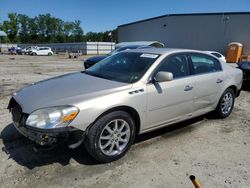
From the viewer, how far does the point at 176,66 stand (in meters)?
4.20

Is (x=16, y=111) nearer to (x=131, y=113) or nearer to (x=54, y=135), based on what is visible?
(x=54, y=135)

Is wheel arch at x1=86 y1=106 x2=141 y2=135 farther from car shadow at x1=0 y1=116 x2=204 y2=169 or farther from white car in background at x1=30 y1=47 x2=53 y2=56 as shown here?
white car in background at x1=30 y1=47 x2=53 y2=56

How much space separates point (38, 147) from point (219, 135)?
3135 millimetres

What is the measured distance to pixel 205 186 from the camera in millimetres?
2898

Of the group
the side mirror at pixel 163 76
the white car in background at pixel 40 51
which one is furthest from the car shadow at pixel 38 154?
the white car in background at pixel 40 51

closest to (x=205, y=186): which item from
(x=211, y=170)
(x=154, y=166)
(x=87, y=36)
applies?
(x=211, y=170)

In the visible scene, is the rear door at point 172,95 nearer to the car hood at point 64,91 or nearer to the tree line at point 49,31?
the car hood at point 64,91

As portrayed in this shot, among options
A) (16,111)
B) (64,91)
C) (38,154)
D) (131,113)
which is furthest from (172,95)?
(16,111)

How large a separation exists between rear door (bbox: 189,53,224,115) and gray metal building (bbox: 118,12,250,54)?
79.6 ft

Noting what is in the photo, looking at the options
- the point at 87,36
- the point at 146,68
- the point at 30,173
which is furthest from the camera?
the point at 87,36

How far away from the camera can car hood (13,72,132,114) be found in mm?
3104

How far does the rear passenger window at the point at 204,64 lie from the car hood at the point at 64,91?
1.64m

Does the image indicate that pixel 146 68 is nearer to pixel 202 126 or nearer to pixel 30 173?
pixel 202 126

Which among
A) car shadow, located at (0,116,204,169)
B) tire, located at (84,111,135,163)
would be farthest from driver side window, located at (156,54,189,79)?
car shadow, located at (0,116,204,169)
